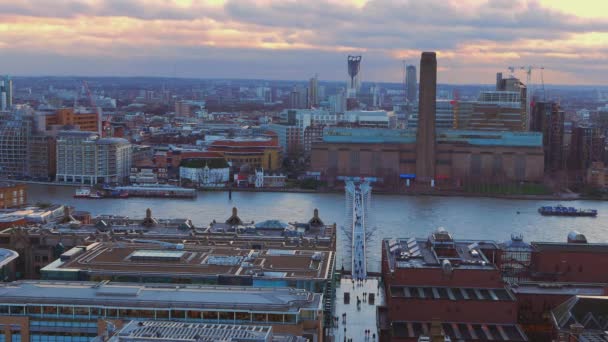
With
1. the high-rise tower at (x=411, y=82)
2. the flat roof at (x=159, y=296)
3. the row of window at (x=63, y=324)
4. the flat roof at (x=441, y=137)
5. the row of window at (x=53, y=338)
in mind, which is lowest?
the row of window at (x=53, y=338)

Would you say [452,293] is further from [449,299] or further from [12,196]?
[12,196]

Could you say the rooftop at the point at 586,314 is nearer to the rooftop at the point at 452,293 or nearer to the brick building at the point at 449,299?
the brick building at the point at 449,299

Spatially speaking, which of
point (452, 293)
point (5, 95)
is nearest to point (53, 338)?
point (452, 293)

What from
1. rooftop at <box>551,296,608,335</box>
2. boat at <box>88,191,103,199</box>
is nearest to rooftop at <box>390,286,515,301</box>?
rooftop at <box>551,296,608,335</box>

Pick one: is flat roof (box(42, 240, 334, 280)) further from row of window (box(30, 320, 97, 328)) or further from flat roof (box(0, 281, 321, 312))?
row of window (box(30, 320, 97, 328))

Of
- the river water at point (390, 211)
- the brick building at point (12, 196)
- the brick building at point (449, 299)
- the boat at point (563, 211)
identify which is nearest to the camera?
the brick building at point (449, 299)

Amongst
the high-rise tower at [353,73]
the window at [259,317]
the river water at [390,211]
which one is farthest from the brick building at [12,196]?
the high-rise tower at [353,73]

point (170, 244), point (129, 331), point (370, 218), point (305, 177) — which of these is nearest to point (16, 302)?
point (129, 331)
